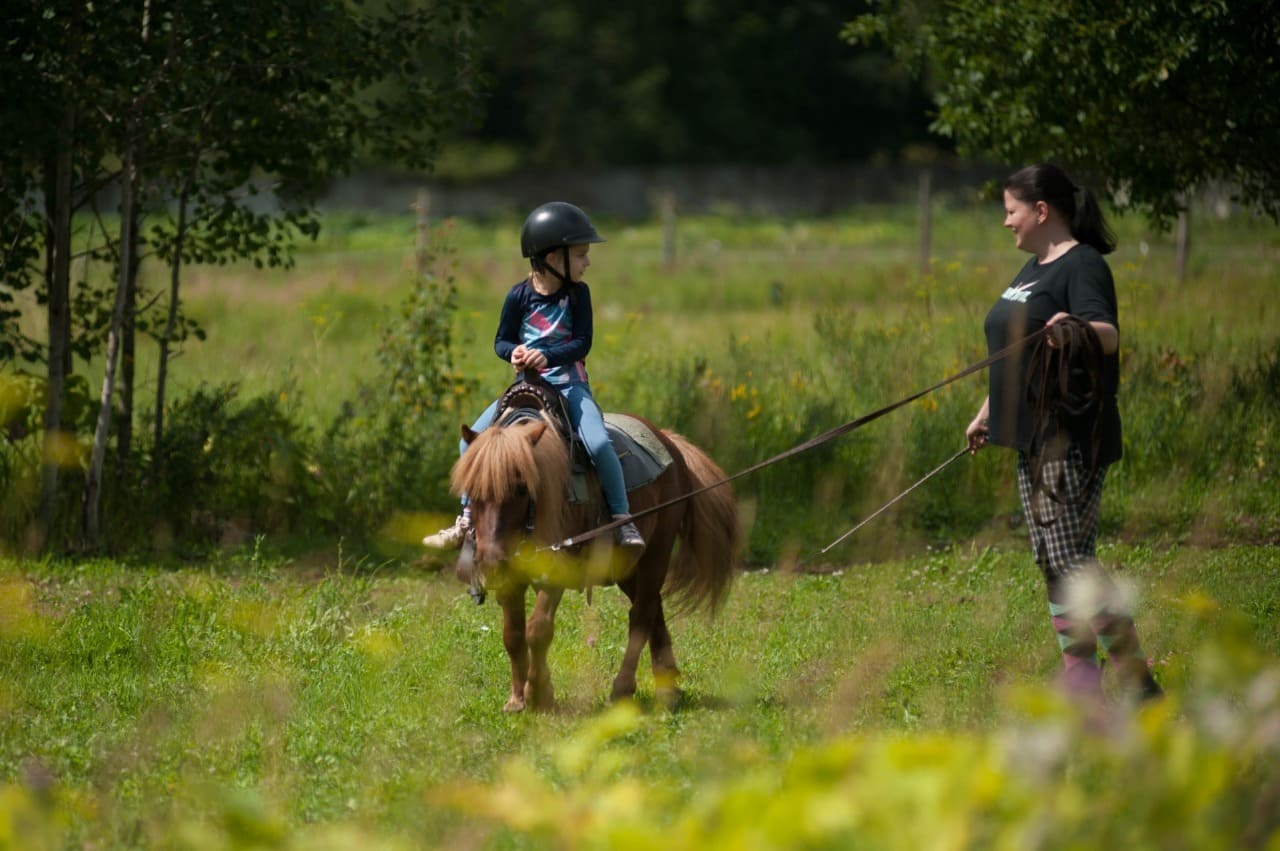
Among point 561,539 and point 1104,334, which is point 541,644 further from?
point 1104,334

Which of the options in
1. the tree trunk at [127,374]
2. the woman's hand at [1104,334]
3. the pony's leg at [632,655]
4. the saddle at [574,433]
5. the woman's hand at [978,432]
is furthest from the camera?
the tree trunk at [127,374]

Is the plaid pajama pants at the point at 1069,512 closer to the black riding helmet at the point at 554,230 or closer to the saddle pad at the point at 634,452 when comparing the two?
the saddle pad at the point at 634,452

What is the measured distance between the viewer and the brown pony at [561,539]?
5828 mm

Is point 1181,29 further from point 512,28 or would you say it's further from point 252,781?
point 512,28

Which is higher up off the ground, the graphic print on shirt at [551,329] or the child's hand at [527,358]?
the graphic print on shirt at [551,329]

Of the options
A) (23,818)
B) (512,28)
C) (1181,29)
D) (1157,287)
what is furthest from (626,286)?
(512,28)

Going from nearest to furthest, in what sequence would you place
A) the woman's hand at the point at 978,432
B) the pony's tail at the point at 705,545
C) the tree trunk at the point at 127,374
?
the woman's hand at the point at 978,432 < the pony's tail at the point at 705,545 < the tree trunk at the point at 127,374

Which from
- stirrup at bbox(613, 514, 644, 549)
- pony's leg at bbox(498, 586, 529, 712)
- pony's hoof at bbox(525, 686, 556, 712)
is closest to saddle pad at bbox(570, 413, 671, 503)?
stirrup at bbox(613, 514, 644, 549)

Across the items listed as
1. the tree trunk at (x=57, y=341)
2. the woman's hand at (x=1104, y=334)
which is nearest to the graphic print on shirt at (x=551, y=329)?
the woman's hand at (x=1104, y=334)

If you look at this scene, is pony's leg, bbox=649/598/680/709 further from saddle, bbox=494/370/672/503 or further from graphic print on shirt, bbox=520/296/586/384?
graphic print on shirt, bbox=520/296/586/384

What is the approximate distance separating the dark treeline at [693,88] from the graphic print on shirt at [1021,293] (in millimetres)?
50275

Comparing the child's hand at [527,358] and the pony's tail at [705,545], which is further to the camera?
the pony's tail at [705,545]

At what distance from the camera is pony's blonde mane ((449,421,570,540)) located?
19.0 feet

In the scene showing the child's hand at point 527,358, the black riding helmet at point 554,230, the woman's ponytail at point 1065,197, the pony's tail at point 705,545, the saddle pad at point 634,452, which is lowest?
the pony's tail at point 705,545
